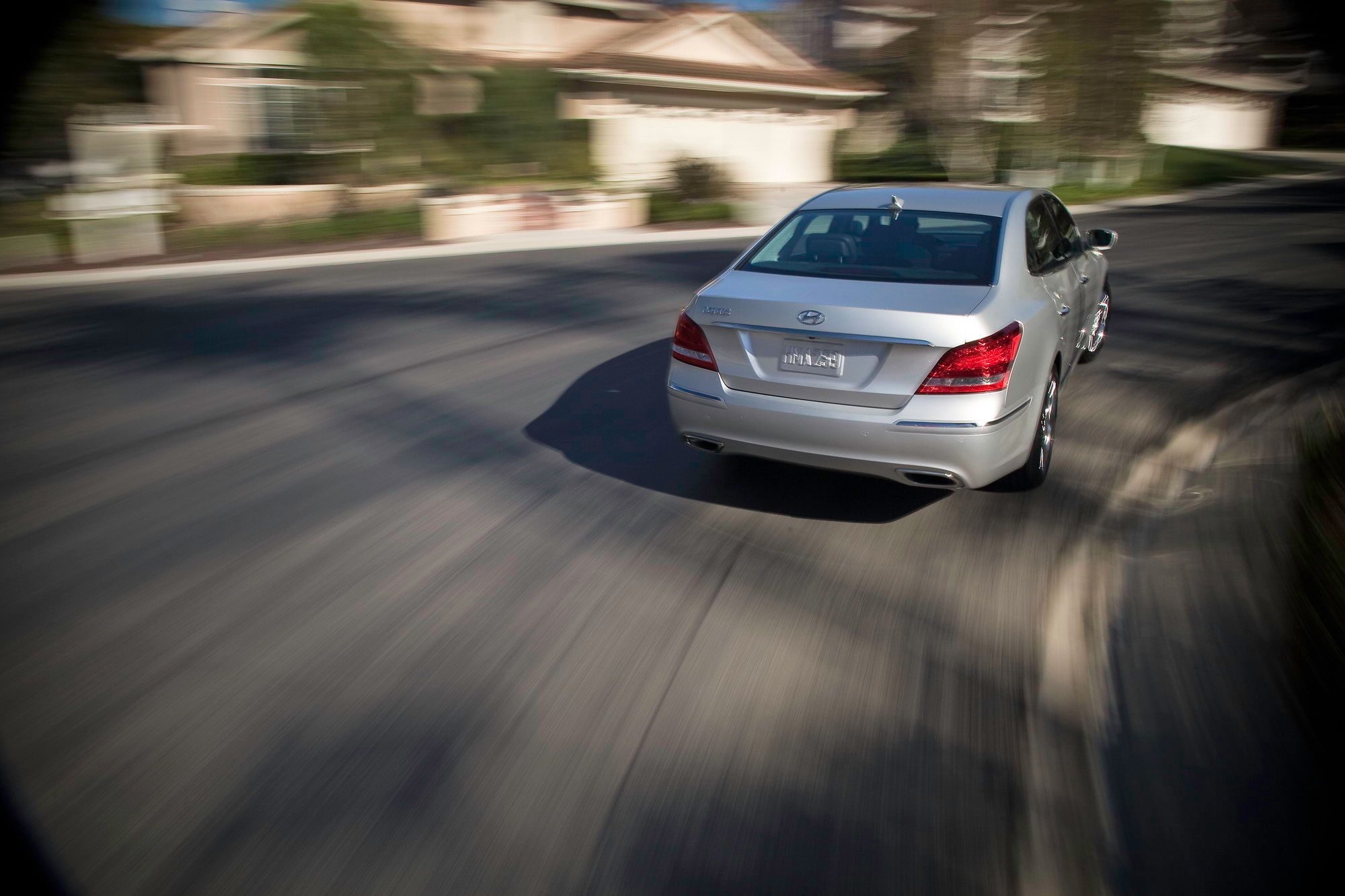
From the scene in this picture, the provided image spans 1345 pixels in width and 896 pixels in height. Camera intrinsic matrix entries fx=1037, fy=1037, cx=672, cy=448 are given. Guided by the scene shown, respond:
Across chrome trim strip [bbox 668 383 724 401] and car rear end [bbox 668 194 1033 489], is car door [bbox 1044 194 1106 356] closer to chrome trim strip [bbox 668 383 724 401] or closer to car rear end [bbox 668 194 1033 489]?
car rear end [bbox 668 194 1033 489]

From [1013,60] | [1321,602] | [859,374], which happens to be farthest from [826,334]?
[1013,60]

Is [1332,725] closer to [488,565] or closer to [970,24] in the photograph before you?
[488,565]

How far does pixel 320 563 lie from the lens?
4980mm

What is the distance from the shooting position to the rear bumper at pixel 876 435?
186 inches

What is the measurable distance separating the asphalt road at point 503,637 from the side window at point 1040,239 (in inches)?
49.3

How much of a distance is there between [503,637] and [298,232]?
1810 centimetres

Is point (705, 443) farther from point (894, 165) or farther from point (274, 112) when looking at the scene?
point (894, 165)

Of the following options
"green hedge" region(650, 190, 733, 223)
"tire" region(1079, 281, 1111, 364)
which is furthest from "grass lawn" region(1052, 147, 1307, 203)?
"tire" region(1079, 281, 1111, 364)

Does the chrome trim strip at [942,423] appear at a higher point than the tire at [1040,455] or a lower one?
higher

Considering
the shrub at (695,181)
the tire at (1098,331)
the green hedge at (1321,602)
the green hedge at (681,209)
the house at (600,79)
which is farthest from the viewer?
the house at (600,79)

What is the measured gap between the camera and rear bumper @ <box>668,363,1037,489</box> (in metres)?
4.73

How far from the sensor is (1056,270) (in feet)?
20.0

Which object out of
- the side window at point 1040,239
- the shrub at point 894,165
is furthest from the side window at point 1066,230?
the shrub at point 894,165

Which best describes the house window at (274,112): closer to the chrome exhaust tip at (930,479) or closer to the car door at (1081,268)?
the car door at (1081,268)
